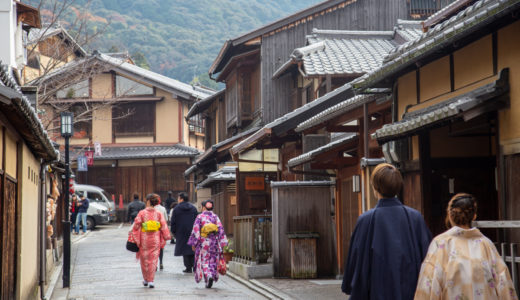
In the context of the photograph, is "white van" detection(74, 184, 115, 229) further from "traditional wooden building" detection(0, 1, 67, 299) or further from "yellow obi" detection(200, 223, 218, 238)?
"yellow obi" detection(200, 223, 218, 238)

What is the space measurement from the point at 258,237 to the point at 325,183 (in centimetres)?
213

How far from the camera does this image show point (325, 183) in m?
16.3

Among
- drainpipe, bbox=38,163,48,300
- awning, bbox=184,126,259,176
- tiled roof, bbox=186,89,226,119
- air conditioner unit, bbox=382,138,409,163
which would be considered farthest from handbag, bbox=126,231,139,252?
tiled roof, bbox=186,89,226,119

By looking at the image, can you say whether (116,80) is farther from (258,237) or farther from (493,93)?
(493,93)

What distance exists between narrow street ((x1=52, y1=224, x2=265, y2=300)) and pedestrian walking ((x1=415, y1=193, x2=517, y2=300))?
7.94 m

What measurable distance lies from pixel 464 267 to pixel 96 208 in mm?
32151

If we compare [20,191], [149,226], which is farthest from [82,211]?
[20,191]

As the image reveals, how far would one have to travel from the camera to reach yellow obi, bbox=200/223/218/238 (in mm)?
A: 15773

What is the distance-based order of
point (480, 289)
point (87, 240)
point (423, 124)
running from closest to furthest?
point (480, 289)
point (423, 124)
point (87, 240)

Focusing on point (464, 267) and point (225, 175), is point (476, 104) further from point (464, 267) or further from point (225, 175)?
point (225, 175)

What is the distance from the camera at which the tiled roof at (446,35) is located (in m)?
7.54

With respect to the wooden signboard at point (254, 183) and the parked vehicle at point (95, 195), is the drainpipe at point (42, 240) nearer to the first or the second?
the wooden signboard at point (254, 183)

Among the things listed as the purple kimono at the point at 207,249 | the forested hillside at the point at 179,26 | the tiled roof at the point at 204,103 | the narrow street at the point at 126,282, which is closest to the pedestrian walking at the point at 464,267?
the narrow street at the point at 126,282

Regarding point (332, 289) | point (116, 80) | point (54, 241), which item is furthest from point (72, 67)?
point (116, 80)
